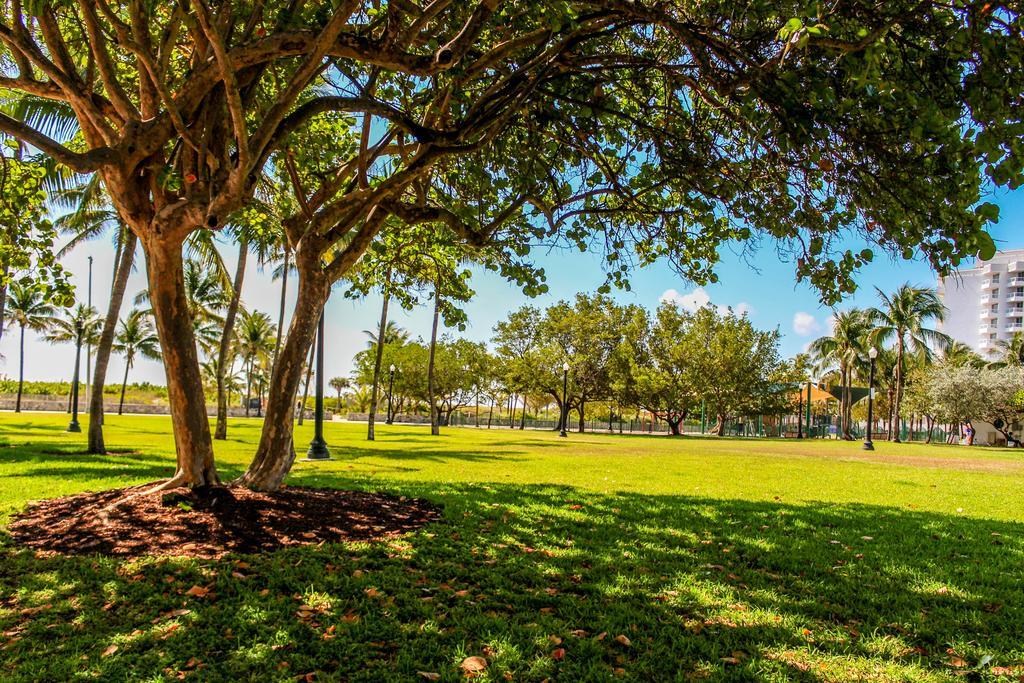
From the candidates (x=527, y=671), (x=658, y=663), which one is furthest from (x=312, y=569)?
(x=658, y=663)

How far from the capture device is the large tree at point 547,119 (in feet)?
13.9

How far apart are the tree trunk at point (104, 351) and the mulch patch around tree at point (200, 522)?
287 inches

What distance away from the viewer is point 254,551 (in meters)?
5.36

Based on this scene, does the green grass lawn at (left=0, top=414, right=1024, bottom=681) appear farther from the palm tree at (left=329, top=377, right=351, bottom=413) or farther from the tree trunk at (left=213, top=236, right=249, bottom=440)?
the palm tree at (left=329, top=377, right=351, bottom=413)

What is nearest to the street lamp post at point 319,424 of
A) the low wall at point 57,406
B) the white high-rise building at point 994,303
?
the low wall at point 57,406

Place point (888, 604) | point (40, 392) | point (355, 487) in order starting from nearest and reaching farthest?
point (888, 604)
point (355, 487)
point (40, 392)

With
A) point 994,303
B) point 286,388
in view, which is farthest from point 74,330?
point 994,303

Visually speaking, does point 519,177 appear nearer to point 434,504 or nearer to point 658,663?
point 434,504

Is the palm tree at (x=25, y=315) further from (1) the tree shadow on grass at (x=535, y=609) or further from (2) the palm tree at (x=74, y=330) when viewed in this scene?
(1) the tree shadow on grass at (x=535, y=609)

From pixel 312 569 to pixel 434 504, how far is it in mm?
3171

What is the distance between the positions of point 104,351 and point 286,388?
10586 millimetres

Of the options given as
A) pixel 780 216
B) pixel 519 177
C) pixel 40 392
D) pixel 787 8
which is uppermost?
pixel 787 8

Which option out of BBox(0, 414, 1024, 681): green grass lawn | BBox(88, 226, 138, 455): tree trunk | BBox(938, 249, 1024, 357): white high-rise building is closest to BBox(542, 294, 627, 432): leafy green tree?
BBox(88, 226, 138, 455): tree trunk

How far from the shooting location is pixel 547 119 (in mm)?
7371
